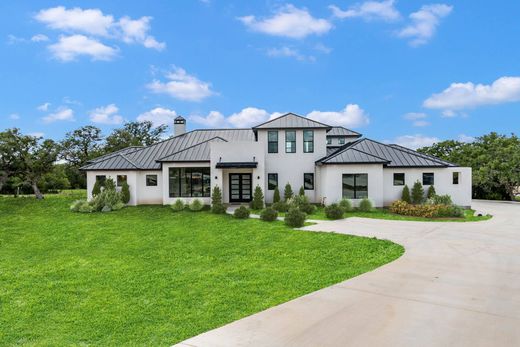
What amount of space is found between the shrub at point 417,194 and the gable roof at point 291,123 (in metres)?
6.52

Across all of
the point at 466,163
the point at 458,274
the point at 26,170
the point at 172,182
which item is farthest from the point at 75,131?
the point at 458,274

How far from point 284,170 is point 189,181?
6.22 meters

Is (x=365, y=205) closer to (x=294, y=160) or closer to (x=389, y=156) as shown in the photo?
(x=389, y=156)

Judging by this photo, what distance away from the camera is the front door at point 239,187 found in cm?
2373

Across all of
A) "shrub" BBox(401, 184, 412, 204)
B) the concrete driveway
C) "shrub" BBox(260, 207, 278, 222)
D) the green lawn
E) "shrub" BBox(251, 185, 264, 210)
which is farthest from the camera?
"shrub" BBox(401, 184, 412, 204)

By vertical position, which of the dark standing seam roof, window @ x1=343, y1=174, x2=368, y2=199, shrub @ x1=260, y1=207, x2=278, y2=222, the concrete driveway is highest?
the dark standing seam roof

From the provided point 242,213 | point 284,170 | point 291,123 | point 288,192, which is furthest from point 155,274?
point 291,123

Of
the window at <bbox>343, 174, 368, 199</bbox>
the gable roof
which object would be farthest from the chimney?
the window at <bbox>343, 174, 368, 199</bbox>

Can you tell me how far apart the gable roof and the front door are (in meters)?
3.33

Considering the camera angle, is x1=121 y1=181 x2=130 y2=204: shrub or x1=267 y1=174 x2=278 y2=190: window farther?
x1=267 y1=174 x2=278 y2=190: window

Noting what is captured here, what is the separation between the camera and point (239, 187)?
78.4 feet

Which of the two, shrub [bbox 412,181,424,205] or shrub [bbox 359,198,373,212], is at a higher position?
shrub [bbox 412,181,424,205]

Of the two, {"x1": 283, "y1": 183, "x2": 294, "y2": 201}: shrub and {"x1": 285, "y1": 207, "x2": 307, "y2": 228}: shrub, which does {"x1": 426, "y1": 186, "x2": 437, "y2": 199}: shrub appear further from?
{"x1": 285, "y1": 207, "x2": 307, "y2": 228}: shrub

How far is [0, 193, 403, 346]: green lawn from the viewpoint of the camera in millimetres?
5836
